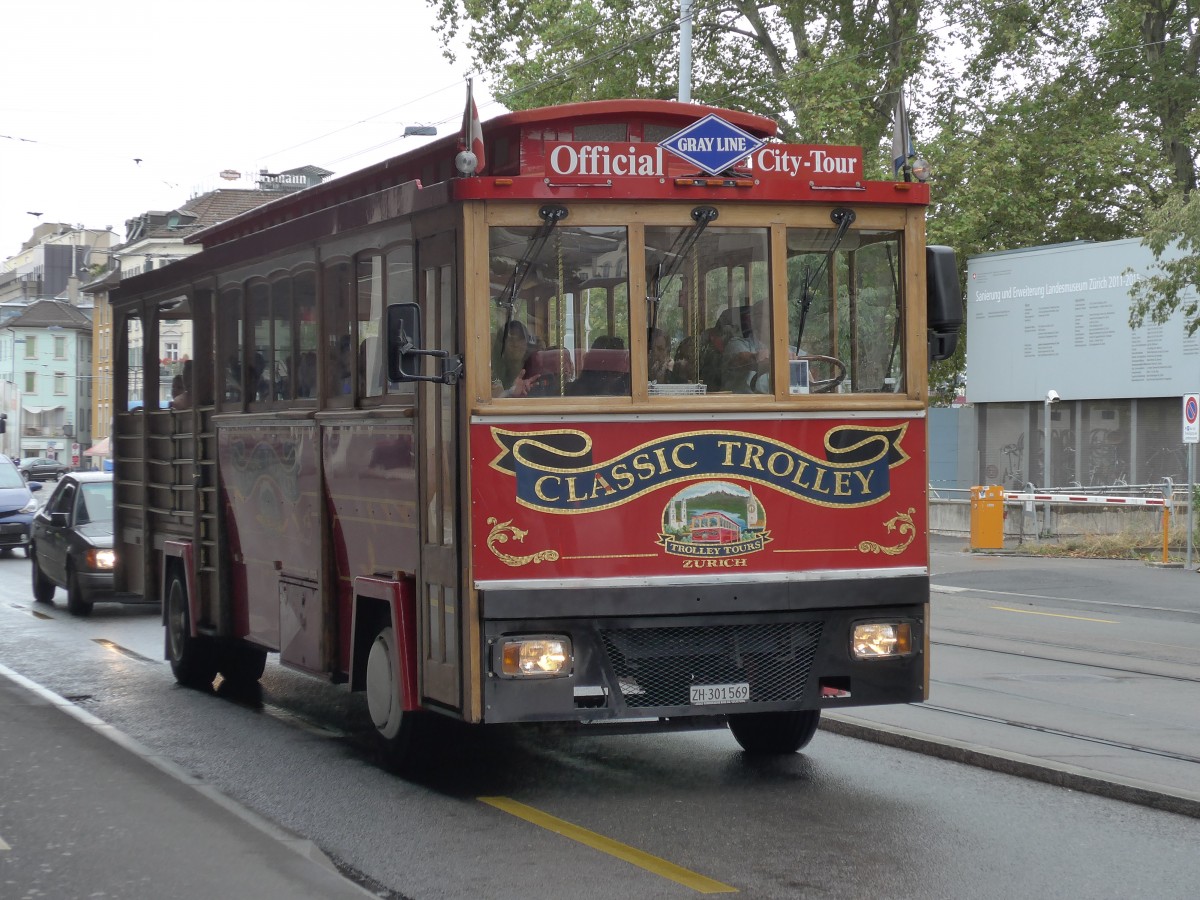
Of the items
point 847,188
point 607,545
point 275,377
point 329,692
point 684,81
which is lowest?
point 329,692

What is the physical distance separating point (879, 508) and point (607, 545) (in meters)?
1.30

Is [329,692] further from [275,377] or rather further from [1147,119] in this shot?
[1147,119]

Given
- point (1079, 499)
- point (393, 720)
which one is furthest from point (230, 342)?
point (1079, 499)

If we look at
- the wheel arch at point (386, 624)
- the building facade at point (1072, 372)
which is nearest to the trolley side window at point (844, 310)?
the wheel arch at point (386, 624)

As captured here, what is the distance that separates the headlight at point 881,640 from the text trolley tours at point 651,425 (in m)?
0.01

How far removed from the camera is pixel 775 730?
880 cm

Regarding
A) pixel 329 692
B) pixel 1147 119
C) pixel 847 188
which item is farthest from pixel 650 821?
pixel 1147 119

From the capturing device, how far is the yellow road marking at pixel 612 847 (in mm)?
6074

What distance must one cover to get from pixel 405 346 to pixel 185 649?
5461mm

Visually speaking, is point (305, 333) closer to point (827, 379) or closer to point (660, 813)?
point (827, 379)

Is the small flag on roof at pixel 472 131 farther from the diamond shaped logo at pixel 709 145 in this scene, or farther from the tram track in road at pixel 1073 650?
the tram track in road at pixel 1073 650

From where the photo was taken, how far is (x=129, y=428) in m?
13.3

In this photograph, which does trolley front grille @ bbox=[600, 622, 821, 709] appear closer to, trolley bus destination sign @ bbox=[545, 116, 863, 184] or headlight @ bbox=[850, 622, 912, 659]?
headlight @ bbox=[850, 622, 912, 659]

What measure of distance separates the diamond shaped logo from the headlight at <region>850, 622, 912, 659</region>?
2.19 m
